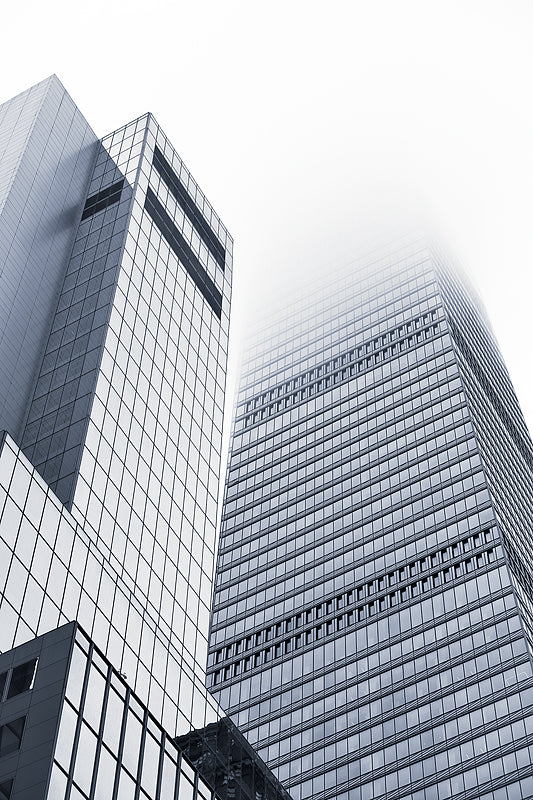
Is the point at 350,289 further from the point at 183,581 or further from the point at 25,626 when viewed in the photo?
the point at 25,626

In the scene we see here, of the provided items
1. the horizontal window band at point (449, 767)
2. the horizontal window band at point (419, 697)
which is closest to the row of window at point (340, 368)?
the horizontal window band at point (419, 697)

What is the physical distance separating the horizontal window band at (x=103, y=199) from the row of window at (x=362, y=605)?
181 ft

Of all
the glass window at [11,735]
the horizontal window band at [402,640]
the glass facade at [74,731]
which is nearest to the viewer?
the glass facade at [74,731]

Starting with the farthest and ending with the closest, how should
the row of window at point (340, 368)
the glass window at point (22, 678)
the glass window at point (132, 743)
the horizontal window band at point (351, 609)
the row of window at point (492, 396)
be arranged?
the row of window at point (340, 368) < the row of window at point (492, 396) < the horizontal window band at point (351, 609) < the glass window at point (132, 743) < the glass window at point (22, 678)

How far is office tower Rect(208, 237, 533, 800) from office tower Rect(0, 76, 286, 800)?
1519 inches

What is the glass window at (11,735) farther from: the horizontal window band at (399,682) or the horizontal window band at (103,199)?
the horizontal window band at (399,682)

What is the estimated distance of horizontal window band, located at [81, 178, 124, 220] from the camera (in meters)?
80.1

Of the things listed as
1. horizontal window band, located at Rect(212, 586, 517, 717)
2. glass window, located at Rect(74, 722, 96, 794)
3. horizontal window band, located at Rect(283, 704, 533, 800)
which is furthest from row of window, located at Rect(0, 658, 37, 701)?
horizontal window band, located at Rect(212, 586, 517, 717)

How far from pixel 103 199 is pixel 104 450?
27.2 meters

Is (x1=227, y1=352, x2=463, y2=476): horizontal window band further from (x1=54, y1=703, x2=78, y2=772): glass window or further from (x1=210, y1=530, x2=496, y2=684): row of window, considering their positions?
(x1=54, y1=703, x2=78, y2=772): glass window

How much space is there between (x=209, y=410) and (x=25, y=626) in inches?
1351

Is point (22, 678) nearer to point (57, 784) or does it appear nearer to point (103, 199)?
point (57, 784)

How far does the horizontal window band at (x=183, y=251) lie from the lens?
81.8 m

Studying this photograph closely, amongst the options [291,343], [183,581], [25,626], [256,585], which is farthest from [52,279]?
[291,343]
